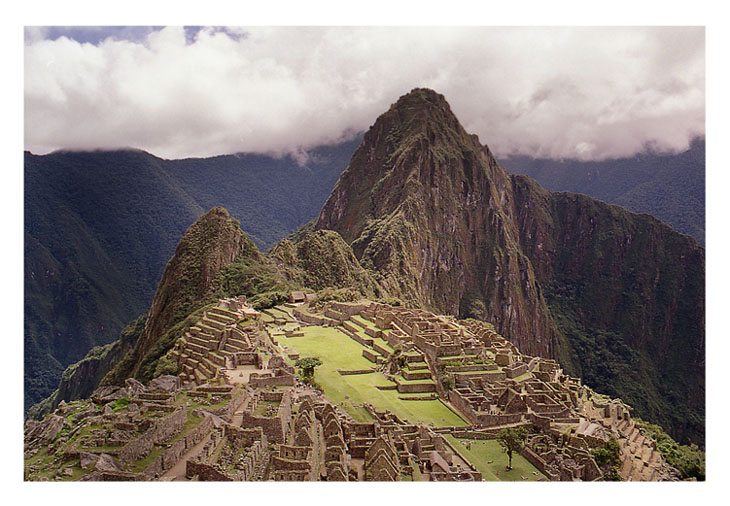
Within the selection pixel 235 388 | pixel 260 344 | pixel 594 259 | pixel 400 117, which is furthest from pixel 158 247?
pixel 594 259

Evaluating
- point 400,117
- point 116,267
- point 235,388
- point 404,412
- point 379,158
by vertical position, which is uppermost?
point 400,117

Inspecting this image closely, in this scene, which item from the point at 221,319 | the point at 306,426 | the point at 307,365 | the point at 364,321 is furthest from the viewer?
the point at 364,321

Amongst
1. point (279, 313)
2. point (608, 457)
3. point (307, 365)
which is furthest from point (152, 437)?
point (279, 313)

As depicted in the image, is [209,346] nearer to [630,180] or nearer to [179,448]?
[179,448]

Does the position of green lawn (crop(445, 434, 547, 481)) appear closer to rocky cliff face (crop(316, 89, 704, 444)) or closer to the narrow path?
the narrow path

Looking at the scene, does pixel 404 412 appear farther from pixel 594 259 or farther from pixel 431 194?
pixel 594 259

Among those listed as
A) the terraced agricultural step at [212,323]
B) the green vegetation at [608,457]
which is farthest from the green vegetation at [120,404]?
the green vegetation at [608,457]

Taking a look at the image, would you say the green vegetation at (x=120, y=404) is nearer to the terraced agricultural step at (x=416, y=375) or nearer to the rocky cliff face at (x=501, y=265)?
the terraced agricultural step at (x=416, y=375)
